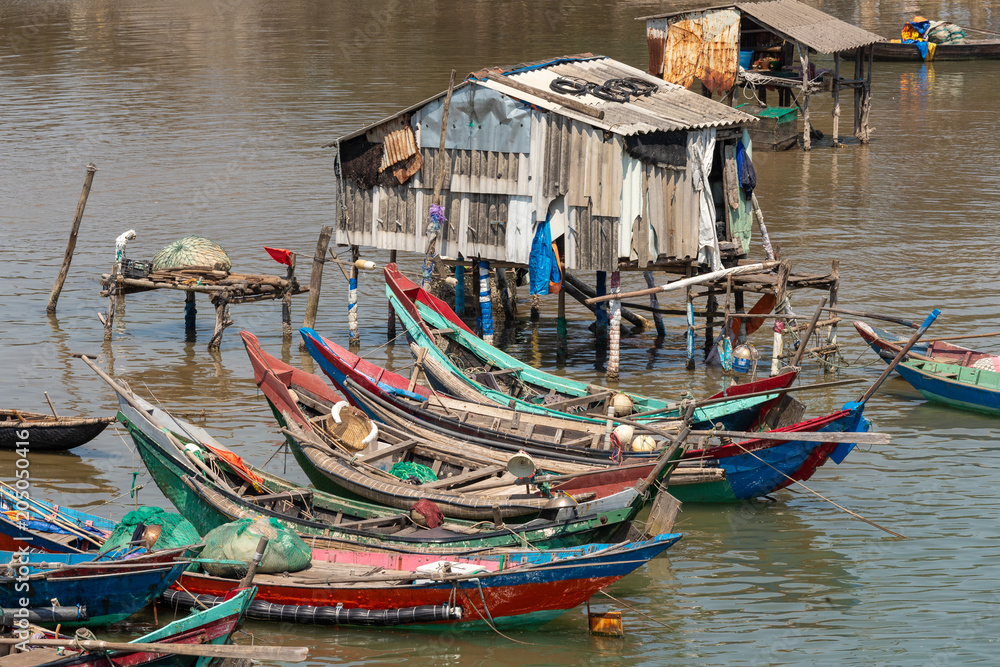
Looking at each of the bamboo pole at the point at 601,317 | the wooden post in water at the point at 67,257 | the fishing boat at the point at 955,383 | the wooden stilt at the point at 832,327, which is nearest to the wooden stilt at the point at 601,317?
the bamboo pole at the point at 601,317

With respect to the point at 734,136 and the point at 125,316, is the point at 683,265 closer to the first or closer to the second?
the point at 734,136

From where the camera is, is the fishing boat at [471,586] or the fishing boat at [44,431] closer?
the fishing boat at [471,586]

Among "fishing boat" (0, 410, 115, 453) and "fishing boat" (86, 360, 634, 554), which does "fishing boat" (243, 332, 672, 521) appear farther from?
→ "fishing boat" (0, 410, 115, 453)

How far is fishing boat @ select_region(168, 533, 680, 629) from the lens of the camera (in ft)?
40.9

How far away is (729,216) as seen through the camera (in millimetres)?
21656

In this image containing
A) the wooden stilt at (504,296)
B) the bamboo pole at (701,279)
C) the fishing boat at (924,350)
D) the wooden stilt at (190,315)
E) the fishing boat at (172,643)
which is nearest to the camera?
the fishing boat at (172,643)

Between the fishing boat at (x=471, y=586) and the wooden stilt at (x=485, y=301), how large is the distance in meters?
9.07

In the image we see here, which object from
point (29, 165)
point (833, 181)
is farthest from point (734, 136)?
point (29, 165)

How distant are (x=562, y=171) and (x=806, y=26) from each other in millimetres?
19709

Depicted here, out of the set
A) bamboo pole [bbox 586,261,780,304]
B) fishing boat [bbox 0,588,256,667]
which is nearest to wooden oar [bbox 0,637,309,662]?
fishing boat [bbox 0,588,256,667]

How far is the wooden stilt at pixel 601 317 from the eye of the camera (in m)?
22.8

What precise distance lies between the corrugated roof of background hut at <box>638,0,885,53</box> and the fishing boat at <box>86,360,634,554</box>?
883 inches

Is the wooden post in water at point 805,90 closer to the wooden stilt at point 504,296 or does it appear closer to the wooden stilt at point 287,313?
the wooden stilt at point 504,296

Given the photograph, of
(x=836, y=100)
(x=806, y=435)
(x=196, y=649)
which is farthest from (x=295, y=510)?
(x=836, y=100)
